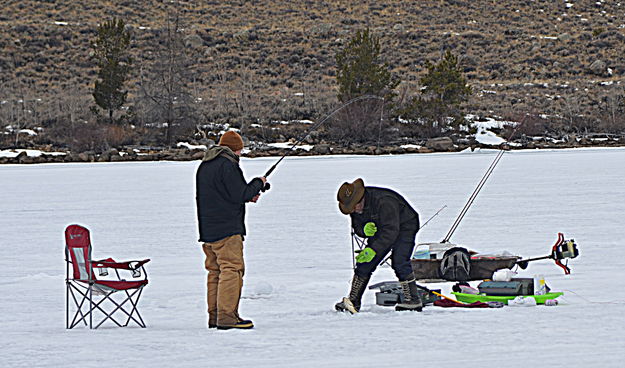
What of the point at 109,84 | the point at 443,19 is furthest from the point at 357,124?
the point at 443,19

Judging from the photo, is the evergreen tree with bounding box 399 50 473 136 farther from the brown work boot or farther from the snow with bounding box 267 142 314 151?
the brown work boot

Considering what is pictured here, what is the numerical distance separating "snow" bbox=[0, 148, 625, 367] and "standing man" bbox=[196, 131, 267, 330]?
1.06 feet

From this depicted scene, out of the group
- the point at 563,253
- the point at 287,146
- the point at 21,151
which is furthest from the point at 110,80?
the point at 563,253

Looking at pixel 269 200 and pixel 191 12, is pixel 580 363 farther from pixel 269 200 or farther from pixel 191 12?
pixel 191 12

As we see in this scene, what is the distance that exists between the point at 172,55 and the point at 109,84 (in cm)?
329

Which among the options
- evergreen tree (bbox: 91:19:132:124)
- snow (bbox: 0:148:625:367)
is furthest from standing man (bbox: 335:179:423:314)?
evergreen tree (bbox: 91:19:132:124)

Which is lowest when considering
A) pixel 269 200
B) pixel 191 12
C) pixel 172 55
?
pixel 269 200

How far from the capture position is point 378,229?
22.7 feet

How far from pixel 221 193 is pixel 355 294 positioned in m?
1.46

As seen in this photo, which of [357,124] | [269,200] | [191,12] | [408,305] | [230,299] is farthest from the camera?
[191,12]

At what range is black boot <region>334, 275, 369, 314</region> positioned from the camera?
23.2ft

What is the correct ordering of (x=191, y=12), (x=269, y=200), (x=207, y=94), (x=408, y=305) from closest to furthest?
1. (x=408, y=305)
2. (x=269, y=200)
3. (x=207, y=94)
4. (x=191, y=12)

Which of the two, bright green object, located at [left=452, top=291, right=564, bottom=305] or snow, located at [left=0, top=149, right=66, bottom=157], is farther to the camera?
snow, located at [left=0, top=149, right=66, bottom=157]

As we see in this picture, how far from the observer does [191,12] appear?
78188 mm
